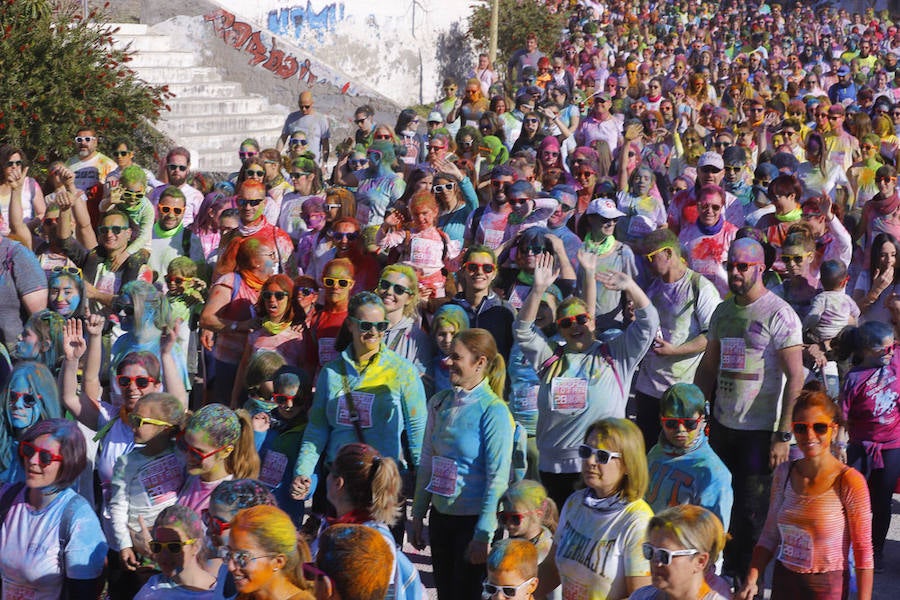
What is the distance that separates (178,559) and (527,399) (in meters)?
2.33

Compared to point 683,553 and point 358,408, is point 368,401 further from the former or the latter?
point 683,553

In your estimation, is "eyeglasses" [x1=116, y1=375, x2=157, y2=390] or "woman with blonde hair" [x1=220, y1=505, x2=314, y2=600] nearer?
"woman with blonde hair" [x1=220, y1=505, x2=314, y2=600]

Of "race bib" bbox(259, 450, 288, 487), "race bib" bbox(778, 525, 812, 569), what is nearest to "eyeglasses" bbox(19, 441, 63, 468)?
"race bib" bbox(259, 450, 288, 487)

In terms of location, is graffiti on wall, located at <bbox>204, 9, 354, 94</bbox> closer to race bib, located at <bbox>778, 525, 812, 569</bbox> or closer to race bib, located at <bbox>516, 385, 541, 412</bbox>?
race bib, located at <bbox>516, 385, 541, 412</bbox>

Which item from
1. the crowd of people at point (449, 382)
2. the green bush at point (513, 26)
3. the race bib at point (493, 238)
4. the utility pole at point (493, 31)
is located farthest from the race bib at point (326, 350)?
the green bush at point (513, 26)

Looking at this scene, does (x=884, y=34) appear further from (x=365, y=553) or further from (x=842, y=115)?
(x=365, y=553)

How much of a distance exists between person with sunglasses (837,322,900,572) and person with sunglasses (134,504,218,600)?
323 centimetres

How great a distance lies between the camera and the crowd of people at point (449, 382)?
184 inches

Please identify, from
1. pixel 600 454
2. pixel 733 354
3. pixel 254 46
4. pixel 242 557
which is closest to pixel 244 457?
pixel 242 557

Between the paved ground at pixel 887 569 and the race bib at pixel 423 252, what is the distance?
186 centimetres

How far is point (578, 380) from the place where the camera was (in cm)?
599

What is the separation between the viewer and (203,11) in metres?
20.5

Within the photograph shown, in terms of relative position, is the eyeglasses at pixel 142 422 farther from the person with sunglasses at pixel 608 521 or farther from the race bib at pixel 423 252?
the race bib at pixel 423 252

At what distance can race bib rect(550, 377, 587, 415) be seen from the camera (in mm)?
5977
